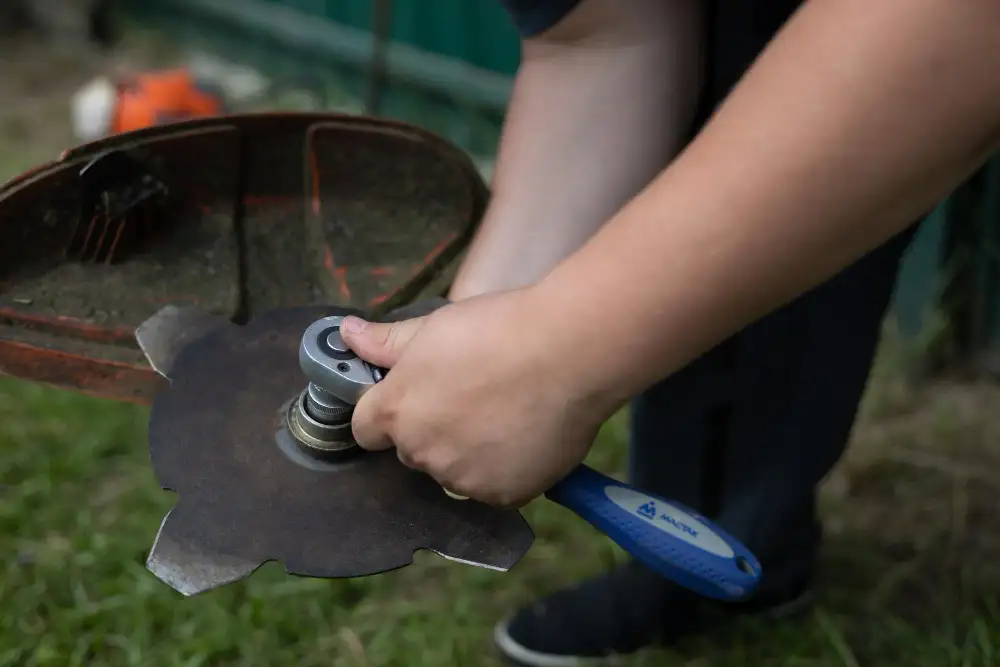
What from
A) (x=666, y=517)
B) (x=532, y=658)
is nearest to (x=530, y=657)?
(x=532, y=658)

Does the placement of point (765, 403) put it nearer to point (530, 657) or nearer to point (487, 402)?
point (530, 657)

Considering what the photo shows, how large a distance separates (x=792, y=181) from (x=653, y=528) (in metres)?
0.24

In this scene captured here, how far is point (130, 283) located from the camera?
0.79m

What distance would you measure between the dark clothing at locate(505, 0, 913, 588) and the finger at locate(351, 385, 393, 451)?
0.37 metres

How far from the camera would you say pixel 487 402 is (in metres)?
0.56

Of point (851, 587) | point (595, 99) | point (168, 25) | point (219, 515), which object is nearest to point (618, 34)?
point (595, 99)

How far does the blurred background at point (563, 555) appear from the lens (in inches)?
41.7

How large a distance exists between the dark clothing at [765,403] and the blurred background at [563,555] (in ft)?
0.47

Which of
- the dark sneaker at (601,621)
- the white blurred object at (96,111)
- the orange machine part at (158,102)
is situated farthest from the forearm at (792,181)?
the white blurred object at (96,111)

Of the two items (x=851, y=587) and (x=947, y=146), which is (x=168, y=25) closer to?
(x=851, y=587)

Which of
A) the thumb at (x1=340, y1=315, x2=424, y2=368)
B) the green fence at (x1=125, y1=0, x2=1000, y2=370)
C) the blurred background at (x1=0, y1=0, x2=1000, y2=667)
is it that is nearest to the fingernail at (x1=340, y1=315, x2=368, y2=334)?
the thumb at (x1=340, y1=315, x2=424, y2=368)

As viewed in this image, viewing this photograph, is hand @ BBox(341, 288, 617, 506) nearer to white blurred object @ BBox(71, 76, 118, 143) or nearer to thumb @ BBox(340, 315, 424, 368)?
thumb @ BBox(340, 315, 424, 368)

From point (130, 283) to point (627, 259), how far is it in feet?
1.42

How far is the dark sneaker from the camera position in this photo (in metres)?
1.05
